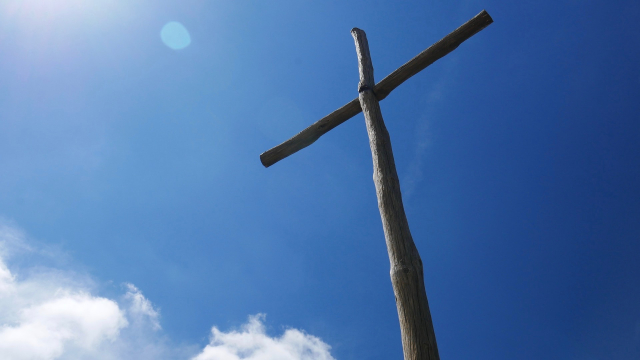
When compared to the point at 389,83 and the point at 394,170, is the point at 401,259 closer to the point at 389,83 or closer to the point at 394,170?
the point at 394,170

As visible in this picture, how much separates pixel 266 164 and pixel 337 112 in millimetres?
1282

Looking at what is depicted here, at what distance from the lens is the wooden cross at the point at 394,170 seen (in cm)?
280

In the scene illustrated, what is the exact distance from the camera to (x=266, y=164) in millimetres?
5488

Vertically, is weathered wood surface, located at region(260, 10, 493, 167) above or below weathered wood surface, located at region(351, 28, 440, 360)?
above

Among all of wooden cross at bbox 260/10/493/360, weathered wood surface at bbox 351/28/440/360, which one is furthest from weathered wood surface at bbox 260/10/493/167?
weathered wood surface at bbox 351/28/440/360

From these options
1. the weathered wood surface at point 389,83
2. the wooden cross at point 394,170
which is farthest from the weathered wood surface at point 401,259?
the weathered wood surface at point 389,83

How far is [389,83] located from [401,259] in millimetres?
2689

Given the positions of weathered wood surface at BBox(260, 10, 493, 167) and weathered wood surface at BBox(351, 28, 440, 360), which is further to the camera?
weathered wood surface at BBox(260, 10, 493, 167)

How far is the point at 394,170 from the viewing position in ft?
12.8

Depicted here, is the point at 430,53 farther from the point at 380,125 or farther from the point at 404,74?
the point at 380,125

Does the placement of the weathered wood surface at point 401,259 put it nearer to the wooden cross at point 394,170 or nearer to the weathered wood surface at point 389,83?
the wooden cross at point 394,170

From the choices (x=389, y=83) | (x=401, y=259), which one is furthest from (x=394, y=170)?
(x=389, y=83)

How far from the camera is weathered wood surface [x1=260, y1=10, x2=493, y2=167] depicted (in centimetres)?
475

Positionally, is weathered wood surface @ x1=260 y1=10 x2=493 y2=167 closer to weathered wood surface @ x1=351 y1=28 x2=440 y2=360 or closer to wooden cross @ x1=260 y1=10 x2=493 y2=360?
wooden cross @ x1=260 y1=10 x2=493 y2=360
